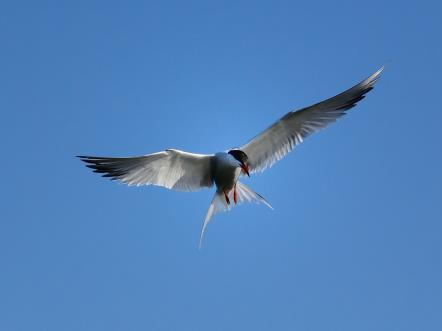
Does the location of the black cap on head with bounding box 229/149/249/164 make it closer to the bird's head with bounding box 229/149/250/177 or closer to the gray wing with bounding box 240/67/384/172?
the bird's head with bounding box 229/149/250/177

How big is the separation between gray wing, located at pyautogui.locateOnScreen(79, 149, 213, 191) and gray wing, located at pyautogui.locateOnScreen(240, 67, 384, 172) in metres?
0.92

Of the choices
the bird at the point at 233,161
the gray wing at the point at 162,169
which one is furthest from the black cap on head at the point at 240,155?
the gray wing at the point at 162,169

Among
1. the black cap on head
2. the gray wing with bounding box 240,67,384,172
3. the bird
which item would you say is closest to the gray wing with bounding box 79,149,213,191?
the bird

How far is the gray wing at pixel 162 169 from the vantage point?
38.7 ft

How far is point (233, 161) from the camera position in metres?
12.2

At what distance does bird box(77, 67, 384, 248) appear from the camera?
12.2 metres

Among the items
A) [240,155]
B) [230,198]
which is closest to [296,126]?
[240,155]

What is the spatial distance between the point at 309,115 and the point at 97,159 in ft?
12.8

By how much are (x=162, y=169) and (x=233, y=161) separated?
4.27ft

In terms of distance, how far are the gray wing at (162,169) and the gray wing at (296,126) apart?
92 cm

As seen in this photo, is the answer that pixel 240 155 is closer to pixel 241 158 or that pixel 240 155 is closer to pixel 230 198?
pixel 241 158

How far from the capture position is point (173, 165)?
12.5 metres

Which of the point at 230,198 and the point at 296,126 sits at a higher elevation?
the point at 296,126

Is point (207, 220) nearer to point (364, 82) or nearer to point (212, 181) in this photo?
point (212, 181)
